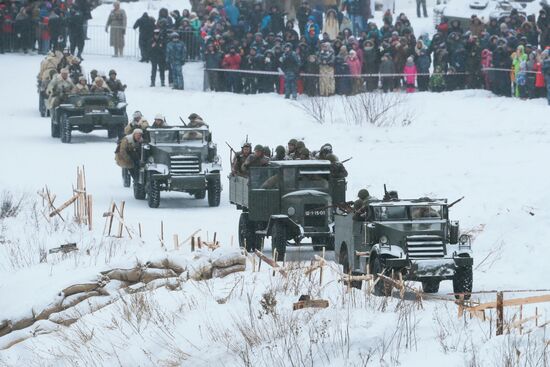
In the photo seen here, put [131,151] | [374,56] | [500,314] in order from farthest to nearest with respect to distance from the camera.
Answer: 1. [374,56]
2. [131,151]
3. [500,314]

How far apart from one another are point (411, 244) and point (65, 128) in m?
19.6

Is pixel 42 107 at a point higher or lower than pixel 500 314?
higher

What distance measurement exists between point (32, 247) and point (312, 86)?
1958 centimetres

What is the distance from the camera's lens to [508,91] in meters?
40.6

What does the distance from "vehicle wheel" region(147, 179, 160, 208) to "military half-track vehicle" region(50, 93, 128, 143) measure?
29.1 ft

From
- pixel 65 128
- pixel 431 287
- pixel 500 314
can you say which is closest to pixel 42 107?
pixel 65 128

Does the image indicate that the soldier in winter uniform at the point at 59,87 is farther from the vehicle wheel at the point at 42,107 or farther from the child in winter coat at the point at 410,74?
the child in winter coat at the point at 410,74

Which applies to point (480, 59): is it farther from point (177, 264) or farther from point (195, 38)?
point (177, 264)

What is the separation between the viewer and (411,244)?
19672 millimetres

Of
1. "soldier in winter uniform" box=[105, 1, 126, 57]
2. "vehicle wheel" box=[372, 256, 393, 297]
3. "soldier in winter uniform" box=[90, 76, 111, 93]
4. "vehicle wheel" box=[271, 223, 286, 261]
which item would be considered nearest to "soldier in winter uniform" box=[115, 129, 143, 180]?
"vehicle wheel" box=[271, 223, 286, 261]

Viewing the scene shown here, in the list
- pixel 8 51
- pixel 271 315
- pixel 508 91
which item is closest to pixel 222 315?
pixel 271 315

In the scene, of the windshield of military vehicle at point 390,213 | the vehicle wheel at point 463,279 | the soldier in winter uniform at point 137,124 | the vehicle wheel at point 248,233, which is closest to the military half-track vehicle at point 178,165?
the soldier in winter uniform at point 137,124

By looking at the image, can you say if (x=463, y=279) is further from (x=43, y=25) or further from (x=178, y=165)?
(x=43, y=25)

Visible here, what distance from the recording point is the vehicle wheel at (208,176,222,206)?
29.3m
